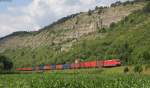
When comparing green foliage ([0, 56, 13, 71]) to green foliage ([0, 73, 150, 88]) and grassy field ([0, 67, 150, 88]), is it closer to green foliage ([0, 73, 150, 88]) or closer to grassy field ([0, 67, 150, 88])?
grassy field ([0, 67, 150, 88])

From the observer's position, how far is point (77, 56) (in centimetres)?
18912

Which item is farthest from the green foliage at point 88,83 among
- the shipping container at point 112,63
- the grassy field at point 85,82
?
the shipping container at point 112,63

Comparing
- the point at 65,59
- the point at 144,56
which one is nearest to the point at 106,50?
the point at 65,59

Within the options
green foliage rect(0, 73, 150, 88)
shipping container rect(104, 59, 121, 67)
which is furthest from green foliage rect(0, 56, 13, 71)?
green foliage rect(0, 73, 150, 88)

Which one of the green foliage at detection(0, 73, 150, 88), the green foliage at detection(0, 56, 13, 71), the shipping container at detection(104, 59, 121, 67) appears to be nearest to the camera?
the green foliage at detection(0, 73, 150, 88)

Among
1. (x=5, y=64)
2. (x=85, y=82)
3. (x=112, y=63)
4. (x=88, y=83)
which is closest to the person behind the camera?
(x=88, y=83)

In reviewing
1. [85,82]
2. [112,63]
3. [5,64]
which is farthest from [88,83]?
[5,64]

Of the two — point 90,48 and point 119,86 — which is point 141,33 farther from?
point 119,86

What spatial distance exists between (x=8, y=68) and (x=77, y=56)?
43.2 metres

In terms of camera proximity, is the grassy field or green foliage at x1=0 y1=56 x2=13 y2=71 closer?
the grassy field

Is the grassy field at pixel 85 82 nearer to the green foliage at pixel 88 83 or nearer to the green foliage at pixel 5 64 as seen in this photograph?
the green foliage at pixel 88 83

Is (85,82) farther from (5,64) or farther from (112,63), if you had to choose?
(5,64)

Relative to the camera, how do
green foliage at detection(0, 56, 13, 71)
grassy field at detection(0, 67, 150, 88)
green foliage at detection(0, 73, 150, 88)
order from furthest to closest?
green foliage at detection(0, 56, 13, 71)
grassy field at detection(0, 67, 150, 88)
green foliage at detection(0, 73, 150, 88)

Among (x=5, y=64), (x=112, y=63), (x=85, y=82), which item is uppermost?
(x=85, y=82)
